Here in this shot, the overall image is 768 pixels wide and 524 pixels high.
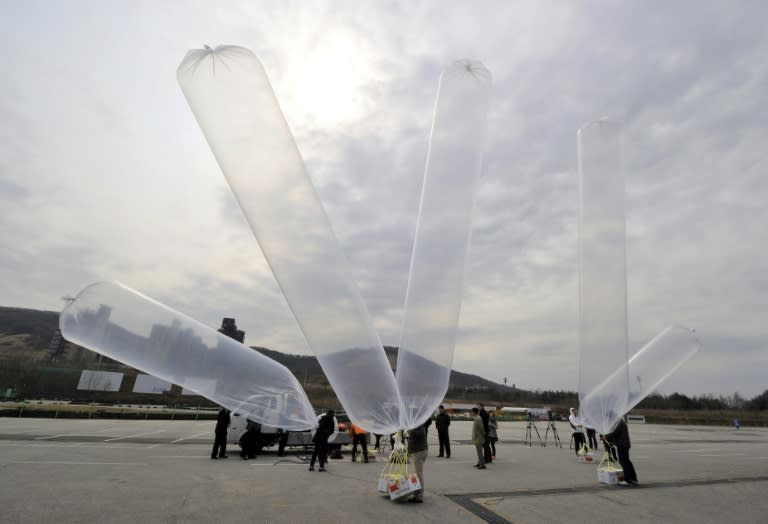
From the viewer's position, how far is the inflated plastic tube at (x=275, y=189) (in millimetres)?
4594

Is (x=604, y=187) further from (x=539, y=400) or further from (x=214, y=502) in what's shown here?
(x=539, y=400)

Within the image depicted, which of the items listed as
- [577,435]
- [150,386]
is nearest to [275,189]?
[577,435]

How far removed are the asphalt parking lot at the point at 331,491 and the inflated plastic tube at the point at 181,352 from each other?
1.52m

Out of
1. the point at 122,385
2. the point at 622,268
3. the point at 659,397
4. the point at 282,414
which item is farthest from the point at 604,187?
the point at 659,397

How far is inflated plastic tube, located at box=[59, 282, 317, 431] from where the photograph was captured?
7379 mm

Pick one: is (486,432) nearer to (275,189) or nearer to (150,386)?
(275,189)

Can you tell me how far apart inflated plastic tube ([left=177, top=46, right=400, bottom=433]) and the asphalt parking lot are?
2.93 metres

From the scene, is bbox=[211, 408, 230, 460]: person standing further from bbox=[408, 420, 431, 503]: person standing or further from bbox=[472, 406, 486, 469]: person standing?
bbox=[472, 406, 486, 469]: person standing

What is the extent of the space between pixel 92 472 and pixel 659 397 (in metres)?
135

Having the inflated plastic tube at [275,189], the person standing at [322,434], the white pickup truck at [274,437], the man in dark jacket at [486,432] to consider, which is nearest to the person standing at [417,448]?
the inflated plastic tube at [275,189]

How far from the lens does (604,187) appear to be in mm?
8906

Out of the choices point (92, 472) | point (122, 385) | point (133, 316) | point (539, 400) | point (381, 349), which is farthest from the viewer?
point (539, 400)

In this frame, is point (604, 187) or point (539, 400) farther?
point (539, 400)

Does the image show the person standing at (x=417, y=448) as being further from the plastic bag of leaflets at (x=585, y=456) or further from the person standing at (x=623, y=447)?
the plastic bag of leaflets at (x=585, y=456)
